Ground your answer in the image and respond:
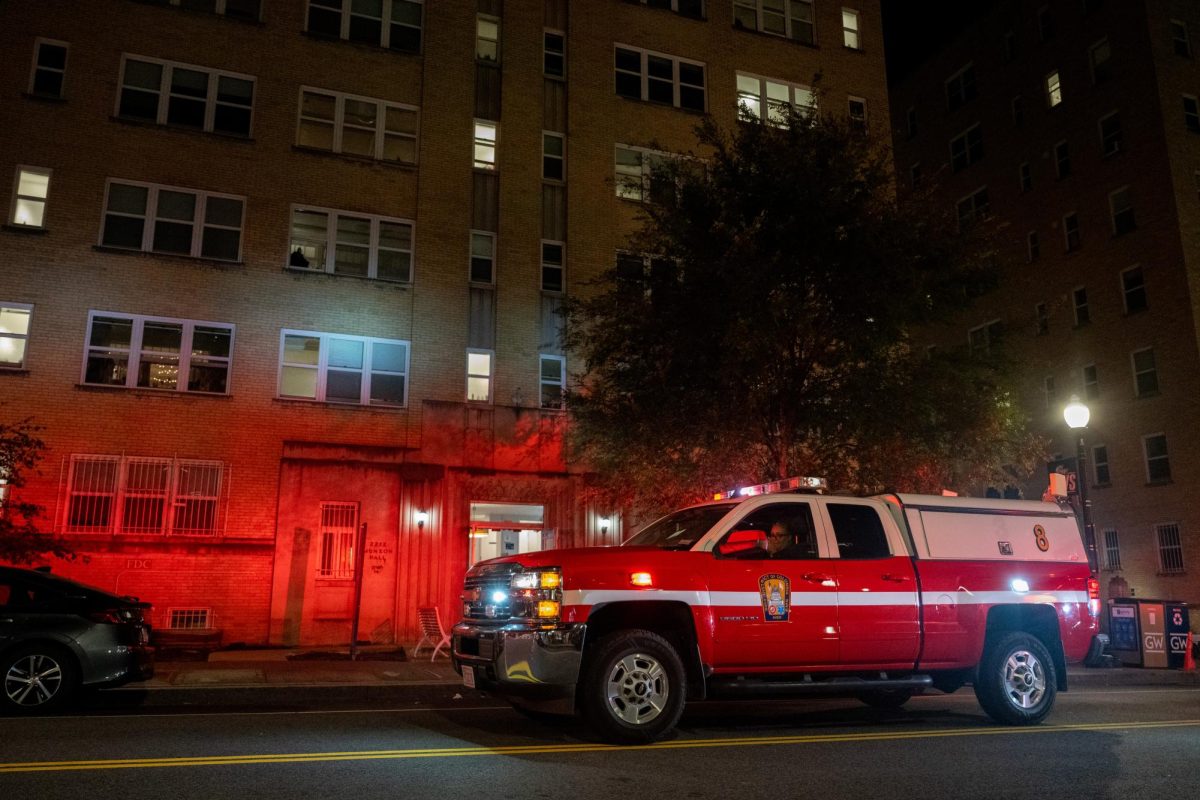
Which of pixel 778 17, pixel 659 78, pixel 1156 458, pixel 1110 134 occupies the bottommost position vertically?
pixel 1156 458

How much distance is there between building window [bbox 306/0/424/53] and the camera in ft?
72.4

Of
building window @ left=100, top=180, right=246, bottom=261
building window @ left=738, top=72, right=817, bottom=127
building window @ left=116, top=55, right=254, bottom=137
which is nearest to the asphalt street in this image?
building window @ left=100, top=180, right=246, bottom=261

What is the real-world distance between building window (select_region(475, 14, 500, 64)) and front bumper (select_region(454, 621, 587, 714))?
18.9m

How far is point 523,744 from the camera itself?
7605 mm

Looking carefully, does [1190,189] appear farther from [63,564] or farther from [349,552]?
[63,564]

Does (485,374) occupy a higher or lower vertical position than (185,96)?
lower

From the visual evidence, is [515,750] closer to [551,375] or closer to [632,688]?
[632,688]

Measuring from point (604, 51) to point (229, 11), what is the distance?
932cm

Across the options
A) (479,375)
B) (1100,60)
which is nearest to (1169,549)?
(1100,60)

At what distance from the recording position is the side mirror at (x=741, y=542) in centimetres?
826

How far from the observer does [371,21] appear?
22422 millimetres

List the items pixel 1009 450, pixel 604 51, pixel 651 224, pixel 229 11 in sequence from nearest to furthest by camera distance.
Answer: pixel 1009 450, pixel 651 224, pixel 229 11, pixel 604 51

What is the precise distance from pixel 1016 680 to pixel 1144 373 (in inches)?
971

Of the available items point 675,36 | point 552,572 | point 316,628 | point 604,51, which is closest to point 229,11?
point 604,51
